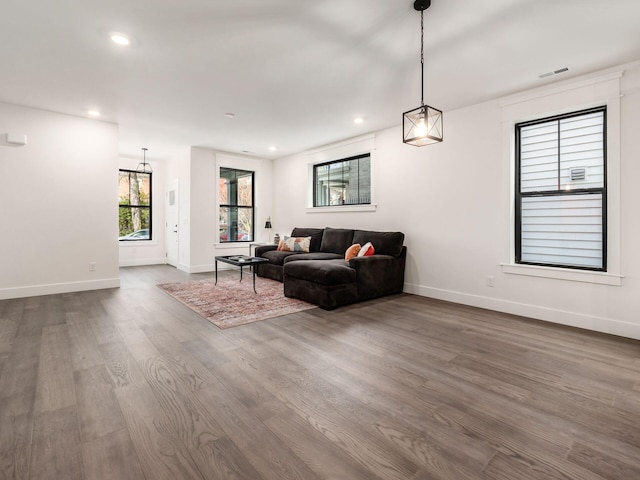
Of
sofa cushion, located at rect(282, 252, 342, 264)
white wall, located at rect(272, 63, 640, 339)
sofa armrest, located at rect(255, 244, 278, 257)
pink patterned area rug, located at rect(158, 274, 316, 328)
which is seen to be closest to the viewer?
white wall, located at rect(272, 63, 640, 339)

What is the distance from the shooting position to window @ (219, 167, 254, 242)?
721 centimetres

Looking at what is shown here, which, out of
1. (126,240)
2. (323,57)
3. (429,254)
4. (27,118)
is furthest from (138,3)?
(126,240)

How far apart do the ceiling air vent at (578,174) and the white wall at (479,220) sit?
0.29 metres

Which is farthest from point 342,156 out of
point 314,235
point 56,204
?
point 56,204

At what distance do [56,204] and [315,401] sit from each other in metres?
4.92

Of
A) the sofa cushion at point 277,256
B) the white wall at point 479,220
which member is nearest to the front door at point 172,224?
the sofa cushion at point 277,256

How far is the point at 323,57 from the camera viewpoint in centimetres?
299

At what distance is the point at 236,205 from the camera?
7.44 m

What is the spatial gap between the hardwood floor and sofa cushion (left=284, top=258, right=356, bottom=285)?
693 millimetres

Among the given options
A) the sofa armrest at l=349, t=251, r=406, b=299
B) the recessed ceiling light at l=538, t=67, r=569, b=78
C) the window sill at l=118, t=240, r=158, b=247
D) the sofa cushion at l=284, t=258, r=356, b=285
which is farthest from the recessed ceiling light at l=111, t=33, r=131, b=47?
the window sill at l=118, t=240, r=158, b=247

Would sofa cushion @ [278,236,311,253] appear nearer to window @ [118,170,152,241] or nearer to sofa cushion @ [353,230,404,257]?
sofa cushion @ [353,230,404,257]

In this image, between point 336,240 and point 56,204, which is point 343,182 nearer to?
point 336,240

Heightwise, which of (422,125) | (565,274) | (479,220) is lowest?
(565,274)

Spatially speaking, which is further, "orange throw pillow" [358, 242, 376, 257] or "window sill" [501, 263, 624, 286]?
"orange throw pillow" [358, 242, 376, 257]
